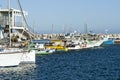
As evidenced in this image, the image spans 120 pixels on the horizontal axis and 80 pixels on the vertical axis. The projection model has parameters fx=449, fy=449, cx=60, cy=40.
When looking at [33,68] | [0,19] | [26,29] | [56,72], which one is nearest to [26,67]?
[33,68]

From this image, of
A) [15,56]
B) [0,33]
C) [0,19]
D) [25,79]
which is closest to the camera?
[25,79]

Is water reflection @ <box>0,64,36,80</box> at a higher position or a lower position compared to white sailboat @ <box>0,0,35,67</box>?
lower

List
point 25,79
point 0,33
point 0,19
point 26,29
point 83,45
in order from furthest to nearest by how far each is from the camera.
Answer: point 83,45, point 0,19, point 26,29, point 0,33, point 25,79

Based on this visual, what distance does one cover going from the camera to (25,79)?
47156 millimetres

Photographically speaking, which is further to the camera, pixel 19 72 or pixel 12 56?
pixel 12 56

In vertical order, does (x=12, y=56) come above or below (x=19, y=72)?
above

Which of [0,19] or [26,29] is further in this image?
[0,19]

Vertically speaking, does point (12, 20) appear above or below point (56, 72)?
above

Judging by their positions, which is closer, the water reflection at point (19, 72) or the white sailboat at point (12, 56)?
the water reflection at point (19, 72)

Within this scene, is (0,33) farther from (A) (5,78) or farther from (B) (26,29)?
(A) (5,78)

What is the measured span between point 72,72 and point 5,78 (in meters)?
9.47

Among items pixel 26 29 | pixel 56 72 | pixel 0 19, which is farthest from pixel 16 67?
pixel 0 19

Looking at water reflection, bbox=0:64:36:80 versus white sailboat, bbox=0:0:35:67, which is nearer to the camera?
water reflection, bbox=0:64:36:80

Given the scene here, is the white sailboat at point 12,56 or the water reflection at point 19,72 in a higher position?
the white sailboat at point 12,56
